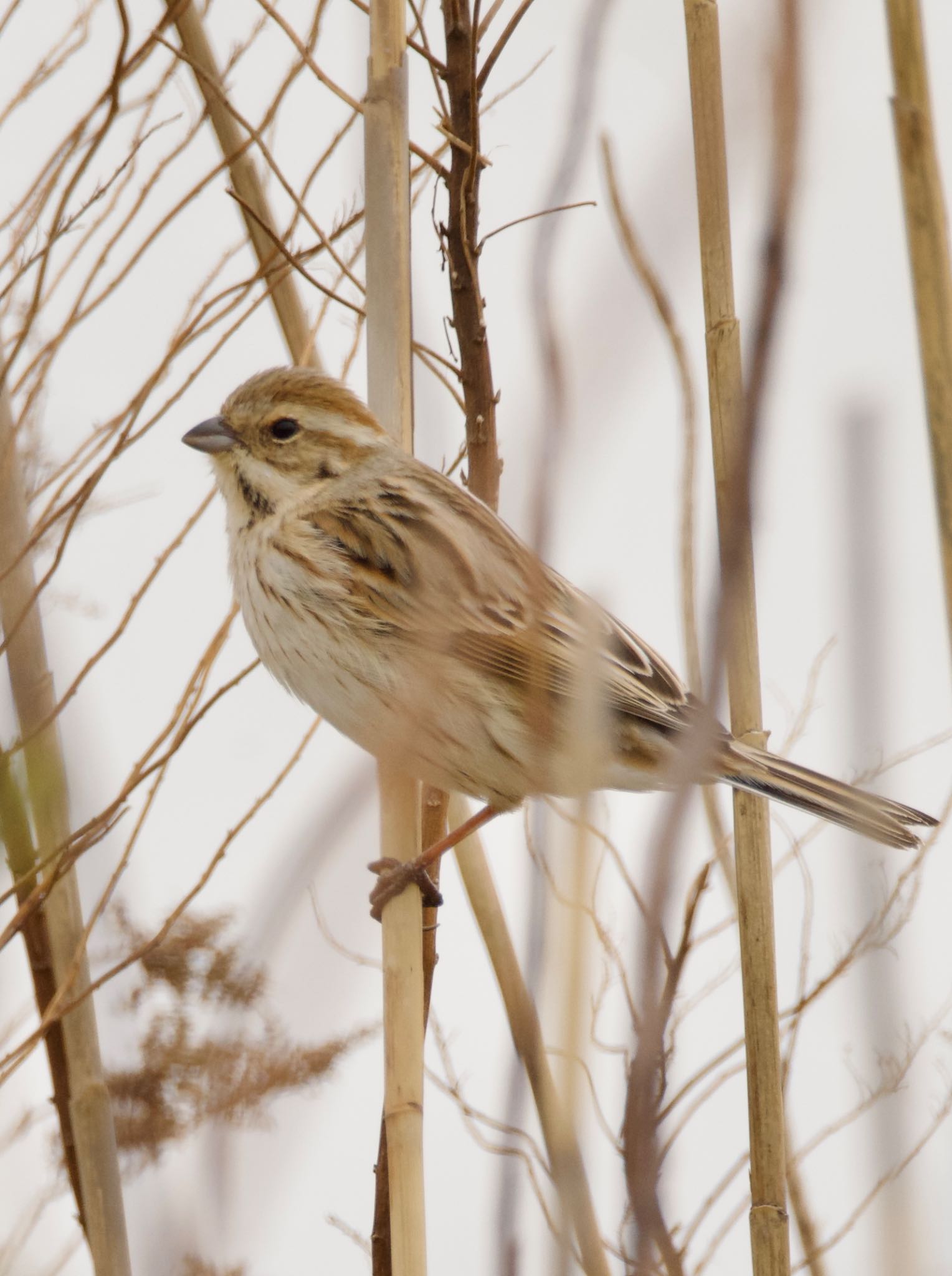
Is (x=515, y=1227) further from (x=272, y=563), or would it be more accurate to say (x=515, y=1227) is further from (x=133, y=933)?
(x=272, y=563)

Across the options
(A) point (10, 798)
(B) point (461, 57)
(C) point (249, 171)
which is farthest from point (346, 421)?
(A) point (10, 798)

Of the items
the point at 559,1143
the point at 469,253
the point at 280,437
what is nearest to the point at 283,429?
the point at 280,437

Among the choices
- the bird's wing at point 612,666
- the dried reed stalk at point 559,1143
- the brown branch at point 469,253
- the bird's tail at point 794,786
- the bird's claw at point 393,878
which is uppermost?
the brown branch at point 469,253

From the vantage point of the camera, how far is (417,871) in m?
2.45

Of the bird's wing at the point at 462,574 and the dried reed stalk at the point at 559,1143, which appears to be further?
the bird's wing at the point at 462,574

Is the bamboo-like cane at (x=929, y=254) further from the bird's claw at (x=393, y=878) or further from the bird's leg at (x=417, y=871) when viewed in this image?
the bird's claw at (x=393, y=878)

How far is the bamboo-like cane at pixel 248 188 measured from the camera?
2992mm

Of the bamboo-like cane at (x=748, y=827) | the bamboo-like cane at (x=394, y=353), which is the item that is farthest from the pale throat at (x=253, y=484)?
the bamboo-like cane at (x=748, y=827)

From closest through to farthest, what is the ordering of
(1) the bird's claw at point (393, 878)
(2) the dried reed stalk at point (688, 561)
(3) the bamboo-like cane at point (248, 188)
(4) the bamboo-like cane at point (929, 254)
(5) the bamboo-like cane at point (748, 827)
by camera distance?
(2) the dried reed stalk at point (688, 561), (4) the bamboo-like cane at point (929, 254), (5) the bamboo-like cane at point (748, 827), (1) the bird's claw at point (393, 878), (3) the bamboo-like cane at point (248, 188)

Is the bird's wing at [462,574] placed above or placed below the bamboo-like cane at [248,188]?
below

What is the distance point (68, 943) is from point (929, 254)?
199 cm

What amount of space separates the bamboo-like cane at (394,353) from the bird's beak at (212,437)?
1.25m

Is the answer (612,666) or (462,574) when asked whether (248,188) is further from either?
(612,666)

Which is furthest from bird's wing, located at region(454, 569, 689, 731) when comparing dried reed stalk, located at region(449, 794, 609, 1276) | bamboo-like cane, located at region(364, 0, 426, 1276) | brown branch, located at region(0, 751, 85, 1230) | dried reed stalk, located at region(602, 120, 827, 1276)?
dried reed stalk, located at region(449, 794, 609, 1276)
